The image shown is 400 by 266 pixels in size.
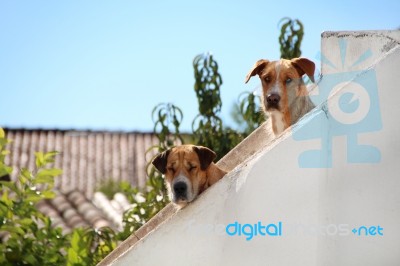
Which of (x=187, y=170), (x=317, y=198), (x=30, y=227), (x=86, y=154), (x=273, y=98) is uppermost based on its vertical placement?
(x=273, y=98)

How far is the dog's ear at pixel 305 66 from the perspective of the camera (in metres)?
6.01

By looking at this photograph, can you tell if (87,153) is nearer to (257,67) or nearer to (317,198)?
(257,67)

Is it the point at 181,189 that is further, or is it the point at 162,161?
the point at 162,161

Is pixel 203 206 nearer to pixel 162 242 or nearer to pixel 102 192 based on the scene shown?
pixel 162 242

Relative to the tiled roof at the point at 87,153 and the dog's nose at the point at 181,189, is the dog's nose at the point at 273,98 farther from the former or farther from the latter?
the tiled roof at the point at 87,153

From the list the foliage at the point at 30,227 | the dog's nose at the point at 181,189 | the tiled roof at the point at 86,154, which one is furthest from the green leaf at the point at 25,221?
the tiled roof at the point at 86,154

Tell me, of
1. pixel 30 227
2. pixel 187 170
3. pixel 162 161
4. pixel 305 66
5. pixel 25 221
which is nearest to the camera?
pixel 187 170

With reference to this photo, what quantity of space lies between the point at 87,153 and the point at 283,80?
32383 millimetres

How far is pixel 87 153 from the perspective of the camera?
38.0 m

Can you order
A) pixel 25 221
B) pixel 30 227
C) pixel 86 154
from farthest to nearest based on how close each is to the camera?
pixel 86 154, pixel 30 227, pixel 25 221

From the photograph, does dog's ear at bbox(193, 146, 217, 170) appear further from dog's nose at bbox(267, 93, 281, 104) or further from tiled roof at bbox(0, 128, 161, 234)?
tiled roof at bbox(0, 128, 161, 234)

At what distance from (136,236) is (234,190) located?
1.94 m

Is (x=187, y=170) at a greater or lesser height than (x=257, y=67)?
lesser

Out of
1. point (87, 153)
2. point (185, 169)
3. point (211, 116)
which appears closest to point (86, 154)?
point (87, 153)
